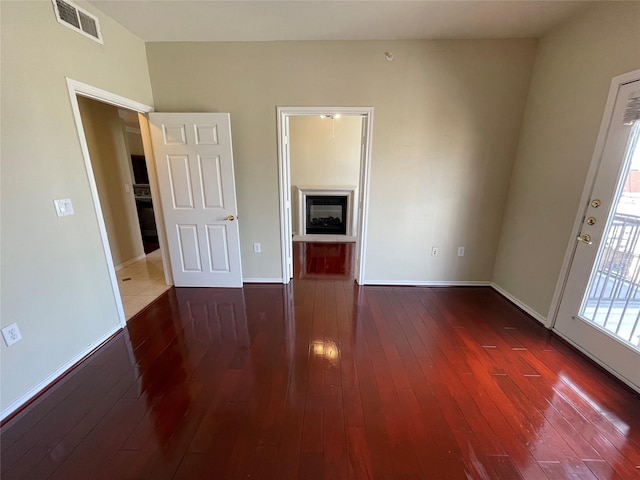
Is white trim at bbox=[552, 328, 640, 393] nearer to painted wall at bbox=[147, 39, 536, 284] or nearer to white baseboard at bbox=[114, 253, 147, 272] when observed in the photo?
painted wall at bbox=[147, 39, 536, 284]

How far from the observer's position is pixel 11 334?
1590 mm

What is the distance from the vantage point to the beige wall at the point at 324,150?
5016mm

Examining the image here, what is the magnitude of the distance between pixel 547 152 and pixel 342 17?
221cm

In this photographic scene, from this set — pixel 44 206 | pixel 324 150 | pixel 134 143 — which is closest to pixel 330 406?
pixel 44 206

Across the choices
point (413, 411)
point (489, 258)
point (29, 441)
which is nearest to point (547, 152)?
point (489, 258)

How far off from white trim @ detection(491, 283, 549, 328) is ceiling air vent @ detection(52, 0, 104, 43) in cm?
453

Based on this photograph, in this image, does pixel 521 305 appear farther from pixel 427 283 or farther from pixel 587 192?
pixel 587 192

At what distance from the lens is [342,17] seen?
2.22 metres

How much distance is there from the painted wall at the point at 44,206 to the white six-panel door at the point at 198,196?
680 mm

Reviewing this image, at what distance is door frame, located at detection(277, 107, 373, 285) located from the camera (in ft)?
9.14

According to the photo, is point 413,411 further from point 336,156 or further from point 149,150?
point 336,156

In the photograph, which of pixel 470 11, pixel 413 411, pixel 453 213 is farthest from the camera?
pixel 453 213

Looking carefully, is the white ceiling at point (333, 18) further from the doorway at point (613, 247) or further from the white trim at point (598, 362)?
the white trim at point (598, 362)

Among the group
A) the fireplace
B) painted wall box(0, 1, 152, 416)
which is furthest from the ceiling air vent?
the fireplace
